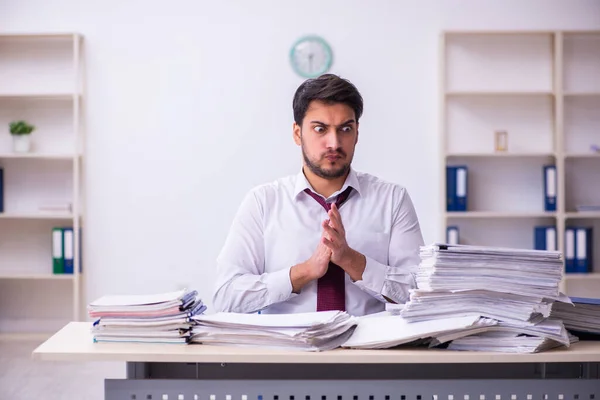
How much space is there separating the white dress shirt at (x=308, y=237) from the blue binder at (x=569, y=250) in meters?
2.71

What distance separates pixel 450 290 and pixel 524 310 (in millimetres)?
157

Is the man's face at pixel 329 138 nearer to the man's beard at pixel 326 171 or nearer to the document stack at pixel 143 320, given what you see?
the man's beard at pixel 326 171

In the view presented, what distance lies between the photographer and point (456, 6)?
4992mm

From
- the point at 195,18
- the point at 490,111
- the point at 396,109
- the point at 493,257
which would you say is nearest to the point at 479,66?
the point at 490,111

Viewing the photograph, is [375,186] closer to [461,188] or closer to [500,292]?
[500,292]

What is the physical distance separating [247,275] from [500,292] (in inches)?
35.2

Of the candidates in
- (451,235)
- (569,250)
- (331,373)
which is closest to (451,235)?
(451,235)

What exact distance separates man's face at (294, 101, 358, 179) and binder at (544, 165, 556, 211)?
9.50ft

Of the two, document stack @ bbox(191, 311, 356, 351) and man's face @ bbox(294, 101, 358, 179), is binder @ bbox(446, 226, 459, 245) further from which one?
document stack @ bbox(191, 311, 356, 351)

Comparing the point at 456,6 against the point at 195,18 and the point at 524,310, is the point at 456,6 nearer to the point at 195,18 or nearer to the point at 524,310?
the point at 195,18

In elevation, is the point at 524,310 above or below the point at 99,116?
below

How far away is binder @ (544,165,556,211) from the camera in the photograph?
4801 millimetres

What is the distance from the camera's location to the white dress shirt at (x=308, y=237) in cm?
226

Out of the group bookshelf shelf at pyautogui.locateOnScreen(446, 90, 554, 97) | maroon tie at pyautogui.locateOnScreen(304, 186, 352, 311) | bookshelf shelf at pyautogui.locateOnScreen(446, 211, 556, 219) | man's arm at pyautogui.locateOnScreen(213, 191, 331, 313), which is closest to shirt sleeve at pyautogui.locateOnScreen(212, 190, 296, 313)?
man's arm at pyautogui.locateOnScreen(213, 191, 331, 313)
